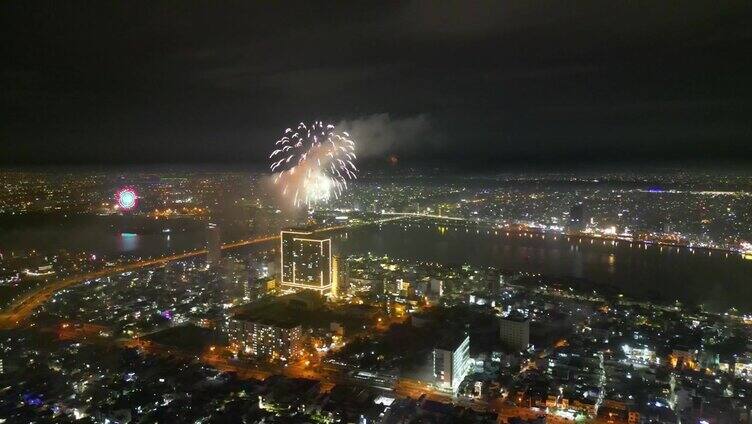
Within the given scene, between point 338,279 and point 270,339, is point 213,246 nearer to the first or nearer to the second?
point 338,279

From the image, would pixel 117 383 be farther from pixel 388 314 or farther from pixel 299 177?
pixel 299 177

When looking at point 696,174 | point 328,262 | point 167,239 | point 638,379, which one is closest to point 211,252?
point 167,239

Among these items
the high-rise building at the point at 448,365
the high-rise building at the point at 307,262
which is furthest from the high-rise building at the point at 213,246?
the high-rise building at the point at 448,365

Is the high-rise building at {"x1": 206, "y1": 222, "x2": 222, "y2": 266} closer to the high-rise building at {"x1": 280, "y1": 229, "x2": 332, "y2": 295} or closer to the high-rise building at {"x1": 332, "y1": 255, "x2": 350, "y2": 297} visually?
the high-rise building at {"x1": 280, "y1": 229, "x2": 332, "y2": 295}

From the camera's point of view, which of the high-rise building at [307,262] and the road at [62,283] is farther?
the high-rise building at [307,262]

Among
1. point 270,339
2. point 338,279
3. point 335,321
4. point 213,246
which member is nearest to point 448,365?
point 270,339

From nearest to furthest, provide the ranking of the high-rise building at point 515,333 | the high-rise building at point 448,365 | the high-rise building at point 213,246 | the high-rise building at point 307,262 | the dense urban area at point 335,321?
the dense urban area at point 335,321
the high-rise building at point 448,365
the high-rise building at point 515,333
the high-rise building at point 307,262
the high-rise building at point 213,246

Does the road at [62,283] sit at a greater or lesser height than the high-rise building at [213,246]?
lesser

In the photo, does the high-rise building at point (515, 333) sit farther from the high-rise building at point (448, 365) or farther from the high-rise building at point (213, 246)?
the high-rise building at point (213, 246)
